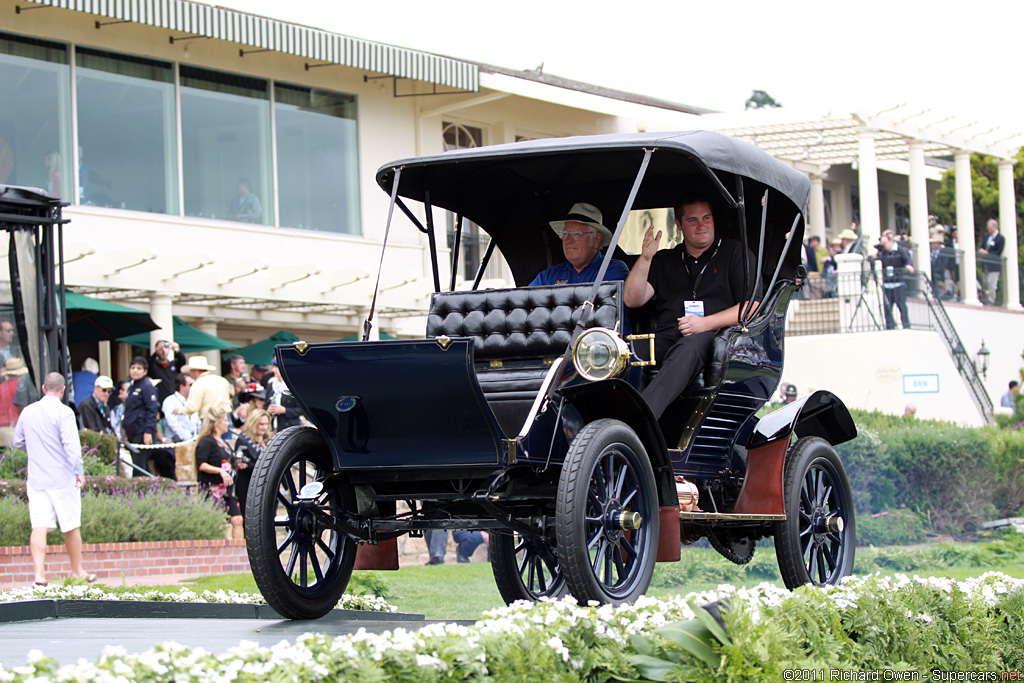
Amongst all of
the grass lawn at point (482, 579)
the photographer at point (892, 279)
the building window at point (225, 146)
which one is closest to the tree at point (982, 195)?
the photographer at point (892, 279)

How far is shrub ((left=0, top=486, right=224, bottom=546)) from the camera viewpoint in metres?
13.0

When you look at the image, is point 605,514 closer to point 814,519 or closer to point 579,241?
point 579,241

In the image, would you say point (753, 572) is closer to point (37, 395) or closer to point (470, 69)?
point (37, 395)

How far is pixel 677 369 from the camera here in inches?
278

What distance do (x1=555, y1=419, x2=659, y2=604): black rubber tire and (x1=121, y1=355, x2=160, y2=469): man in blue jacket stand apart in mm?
10239

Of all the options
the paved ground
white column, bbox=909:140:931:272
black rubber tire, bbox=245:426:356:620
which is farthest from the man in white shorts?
white column, bbox=909:140:931:272

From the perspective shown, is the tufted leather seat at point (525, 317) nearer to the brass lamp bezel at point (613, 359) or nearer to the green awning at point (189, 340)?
the brass lamp bezel at point (613, 359)

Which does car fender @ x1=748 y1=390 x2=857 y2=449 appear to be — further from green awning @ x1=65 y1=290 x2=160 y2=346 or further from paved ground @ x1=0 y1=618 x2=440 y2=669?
green awning @ x1=65 y1=290 x2=160 y2=346

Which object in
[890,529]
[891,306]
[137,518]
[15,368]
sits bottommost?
[890,529]

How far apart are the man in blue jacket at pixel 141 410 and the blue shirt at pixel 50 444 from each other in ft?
12.9

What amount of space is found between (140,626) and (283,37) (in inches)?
637

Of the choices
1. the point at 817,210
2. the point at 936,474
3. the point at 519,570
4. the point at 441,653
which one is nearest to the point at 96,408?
the point at 519,570

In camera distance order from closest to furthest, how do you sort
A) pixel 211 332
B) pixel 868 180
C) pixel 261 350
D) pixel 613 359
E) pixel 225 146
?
pixel 613 359 < pixel 261 350 < pixel 211 332 < pixel 225 146 < pixel 868 180

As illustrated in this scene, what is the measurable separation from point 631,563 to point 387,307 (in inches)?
667
